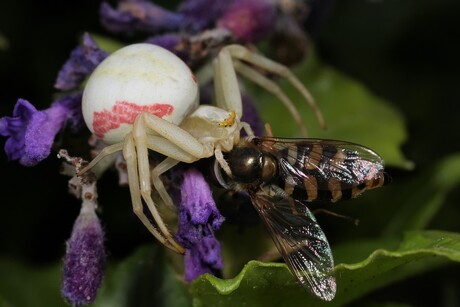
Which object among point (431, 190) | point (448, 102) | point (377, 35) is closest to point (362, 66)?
point (377, 35)

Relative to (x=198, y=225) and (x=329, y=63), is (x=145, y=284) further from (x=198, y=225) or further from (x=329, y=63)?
(x=329, y=63)

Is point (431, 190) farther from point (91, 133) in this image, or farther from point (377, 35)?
point (91, 133)

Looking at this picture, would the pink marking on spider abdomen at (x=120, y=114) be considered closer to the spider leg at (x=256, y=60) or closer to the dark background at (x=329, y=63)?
the spider leg at (x=256, y=60)

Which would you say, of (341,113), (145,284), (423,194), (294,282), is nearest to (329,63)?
(341,113)

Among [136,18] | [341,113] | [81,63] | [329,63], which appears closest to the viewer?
[81,63]

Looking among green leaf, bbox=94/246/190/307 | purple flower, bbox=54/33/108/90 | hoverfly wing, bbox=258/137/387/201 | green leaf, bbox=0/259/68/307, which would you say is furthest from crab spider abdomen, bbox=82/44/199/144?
green leaf, bbox=0/259/68/307

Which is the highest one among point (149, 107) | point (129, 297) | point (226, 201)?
point (149, 107)

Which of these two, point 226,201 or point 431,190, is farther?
point 431,190
